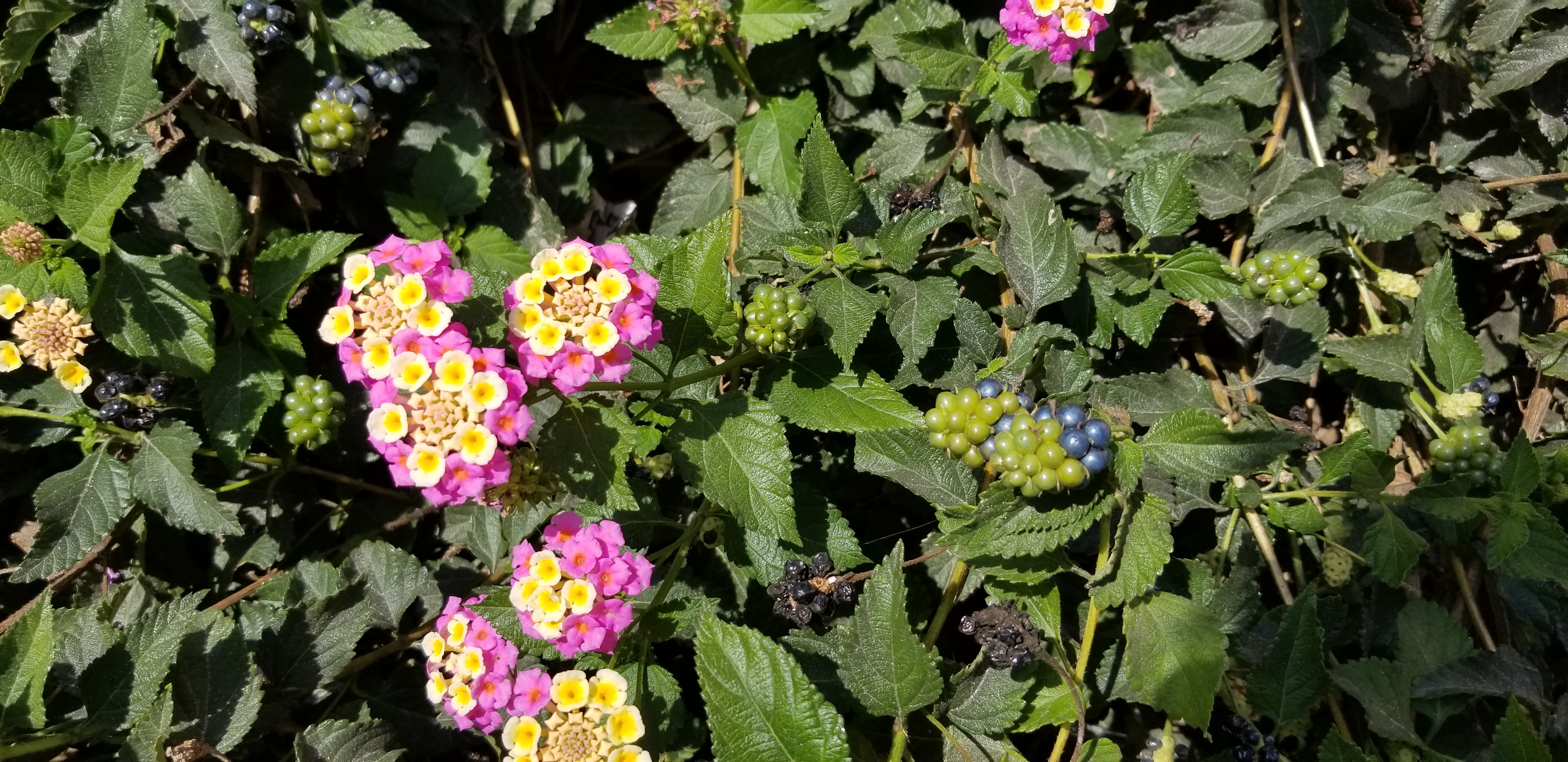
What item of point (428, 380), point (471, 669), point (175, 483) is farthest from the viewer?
point (175, 483)

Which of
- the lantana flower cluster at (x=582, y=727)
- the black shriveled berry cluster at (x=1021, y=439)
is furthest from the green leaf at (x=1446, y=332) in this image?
the lantana flower cluster at (x=582, y=727)

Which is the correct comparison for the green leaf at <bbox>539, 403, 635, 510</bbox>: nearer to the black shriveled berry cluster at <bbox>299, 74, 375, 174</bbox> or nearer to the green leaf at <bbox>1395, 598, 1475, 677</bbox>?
the black shriveled berry cluster at <bbox>299, 74, 375, 174</bbox>

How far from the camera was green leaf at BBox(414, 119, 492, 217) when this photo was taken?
2387 millimetres

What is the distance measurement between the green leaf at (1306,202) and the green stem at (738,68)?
4.03 feet

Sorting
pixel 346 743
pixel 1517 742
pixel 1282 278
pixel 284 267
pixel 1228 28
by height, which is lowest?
pixel 346 743

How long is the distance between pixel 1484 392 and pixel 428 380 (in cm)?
211

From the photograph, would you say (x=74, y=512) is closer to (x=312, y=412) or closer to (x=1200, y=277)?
(x=312, y=412)

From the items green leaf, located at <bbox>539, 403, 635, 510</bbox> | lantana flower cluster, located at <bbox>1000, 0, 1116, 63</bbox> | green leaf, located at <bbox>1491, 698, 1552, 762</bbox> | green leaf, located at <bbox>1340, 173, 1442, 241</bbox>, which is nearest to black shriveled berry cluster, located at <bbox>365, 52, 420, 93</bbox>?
green leaf, located at <bbox>539, 403, 635, 510</bbox>

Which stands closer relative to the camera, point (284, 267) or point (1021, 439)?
point (1021, 439)

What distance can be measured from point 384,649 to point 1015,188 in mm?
1765

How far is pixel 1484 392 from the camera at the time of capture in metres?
2.05

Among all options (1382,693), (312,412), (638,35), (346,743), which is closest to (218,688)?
(346,743)

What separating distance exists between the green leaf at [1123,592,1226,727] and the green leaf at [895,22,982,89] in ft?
3.93

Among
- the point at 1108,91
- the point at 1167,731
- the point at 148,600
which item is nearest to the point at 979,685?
the point at 1167,731
